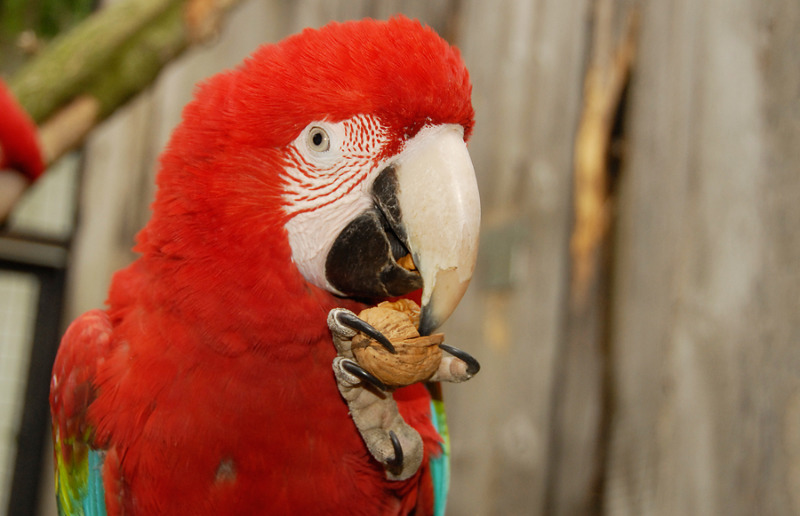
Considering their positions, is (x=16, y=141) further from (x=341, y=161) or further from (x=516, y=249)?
(x=516, y=249)

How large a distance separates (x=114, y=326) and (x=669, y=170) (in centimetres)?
85

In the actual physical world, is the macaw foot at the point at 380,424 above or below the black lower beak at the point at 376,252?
below

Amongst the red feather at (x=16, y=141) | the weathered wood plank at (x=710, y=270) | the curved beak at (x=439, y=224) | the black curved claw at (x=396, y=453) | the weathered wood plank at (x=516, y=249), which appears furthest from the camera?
the weathered wood plank at (x=516, y=249)

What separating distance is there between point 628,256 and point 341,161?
0.57 meters

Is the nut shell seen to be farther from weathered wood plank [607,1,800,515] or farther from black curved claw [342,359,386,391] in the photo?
weathered wood plank [607,1,800,515]

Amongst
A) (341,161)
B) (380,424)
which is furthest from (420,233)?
(380,424)

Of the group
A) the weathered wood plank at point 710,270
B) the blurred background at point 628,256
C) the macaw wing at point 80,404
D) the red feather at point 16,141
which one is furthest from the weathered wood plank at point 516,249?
the red feather at point 16,141

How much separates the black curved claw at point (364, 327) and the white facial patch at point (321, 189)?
0.07 m

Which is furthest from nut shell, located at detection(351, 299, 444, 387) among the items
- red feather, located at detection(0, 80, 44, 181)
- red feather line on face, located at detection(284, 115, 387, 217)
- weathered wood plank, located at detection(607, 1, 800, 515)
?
red feather, located at detection(0, 80, 44, 181)

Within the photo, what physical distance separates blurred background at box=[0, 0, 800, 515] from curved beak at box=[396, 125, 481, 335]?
49 centimetres

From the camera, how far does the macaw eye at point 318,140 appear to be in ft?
2.23

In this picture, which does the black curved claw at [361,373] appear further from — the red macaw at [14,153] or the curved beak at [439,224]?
the red macaw at [14,153]

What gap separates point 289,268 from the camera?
69cm

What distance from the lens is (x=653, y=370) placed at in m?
0.98
